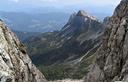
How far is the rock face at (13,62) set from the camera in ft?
188

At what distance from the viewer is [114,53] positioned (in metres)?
73.7

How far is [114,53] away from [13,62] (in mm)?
20781

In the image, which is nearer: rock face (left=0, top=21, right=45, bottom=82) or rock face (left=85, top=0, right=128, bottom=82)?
rock face (left=0, top=21, right=45, bottom=82)

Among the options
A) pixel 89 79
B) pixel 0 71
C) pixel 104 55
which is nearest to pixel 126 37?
pixel 104 55

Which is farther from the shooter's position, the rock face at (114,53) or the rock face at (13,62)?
the rock face at (114,53)

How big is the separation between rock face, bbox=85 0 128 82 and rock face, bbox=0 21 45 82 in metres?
13.6

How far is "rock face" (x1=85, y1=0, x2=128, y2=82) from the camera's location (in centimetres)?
7047

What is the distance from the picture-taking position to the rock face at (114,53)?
70475 millimetres

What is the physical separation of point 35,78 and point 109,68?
611 inches

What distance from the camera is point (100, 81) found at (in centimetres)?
7694

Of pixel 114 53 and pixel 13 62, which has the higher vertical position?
pixel 13 62

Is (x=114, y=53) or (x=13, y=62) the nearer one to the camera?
(x=13, y=62)

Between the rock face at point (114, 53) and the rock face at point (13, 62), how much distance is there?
44.7ft

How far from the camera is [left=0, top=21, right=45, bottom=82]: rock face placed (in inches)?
2258
